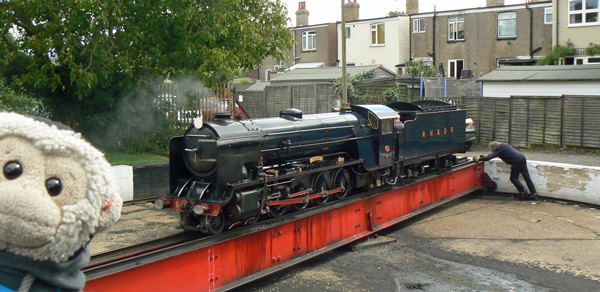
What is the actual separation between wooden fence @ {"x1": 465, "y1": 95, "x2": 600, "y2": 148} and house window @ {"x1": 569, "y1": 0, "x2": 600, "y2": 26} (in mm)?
9360

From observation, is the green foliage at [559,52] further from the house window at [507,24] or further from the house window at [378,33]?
the house window at [378,33]

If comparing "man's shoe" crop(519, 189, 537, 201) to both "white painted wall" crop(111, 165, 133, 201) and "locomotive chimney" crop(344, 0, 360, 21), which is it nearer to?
"white painted wall" crop(111, 165, 133, 201)

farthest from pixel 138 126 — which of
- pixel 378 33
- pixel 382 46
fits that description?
pixel 378 33

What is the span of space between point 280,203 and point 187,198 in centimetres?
152

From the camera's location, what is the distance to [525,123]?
19312 millimetres

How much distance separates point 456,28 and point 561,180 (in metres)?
22.3

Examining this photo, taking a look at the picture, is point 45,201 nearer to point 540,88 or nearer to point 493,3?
point 540,88

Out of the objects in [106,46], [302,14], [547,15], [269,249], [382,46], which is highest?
[302,14]

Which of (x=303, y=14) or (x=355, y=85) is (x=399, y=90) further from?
(x=303, y=14)

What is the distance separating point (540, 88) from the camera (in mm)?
20406

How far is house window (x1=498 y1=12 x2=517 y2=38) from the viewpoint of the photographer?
31.4 m

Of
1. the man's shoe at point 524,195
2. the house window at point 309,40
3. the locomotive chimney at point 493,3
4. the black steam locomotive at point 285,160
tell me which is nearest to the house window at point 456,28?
the locomotive chimney at point 493,3

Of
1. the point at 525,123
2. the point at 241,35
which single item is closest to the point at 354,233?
the point at 241,35

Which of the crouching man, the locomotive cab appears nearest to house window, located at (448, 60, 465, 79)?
the crouching man
